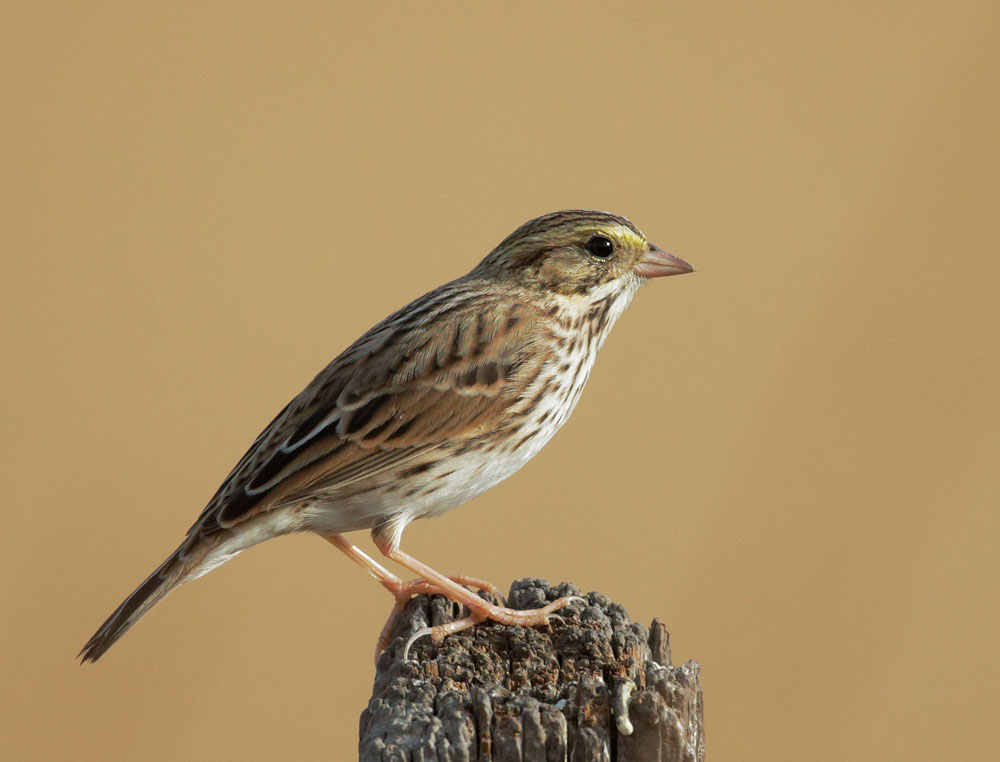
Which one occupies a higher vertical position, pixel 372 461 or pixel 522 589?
pixel 372 461

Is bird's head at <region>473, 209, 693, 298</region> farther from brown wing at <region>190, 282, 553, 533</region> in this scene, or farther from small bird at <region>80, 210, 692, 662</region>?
brown wing at <region>190, 282, 553, 533</region>

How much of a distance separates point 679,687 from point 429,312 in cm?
203

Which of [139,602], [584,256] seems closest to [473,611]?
[139,602]

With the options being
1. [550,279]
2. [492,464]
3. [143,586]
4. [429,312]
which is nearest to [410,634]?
[492,464]

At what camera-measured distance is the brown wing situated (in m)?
3.96

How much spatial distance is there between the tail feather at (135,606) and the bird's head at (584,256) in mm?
1789

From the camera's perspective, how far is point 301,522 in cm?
408


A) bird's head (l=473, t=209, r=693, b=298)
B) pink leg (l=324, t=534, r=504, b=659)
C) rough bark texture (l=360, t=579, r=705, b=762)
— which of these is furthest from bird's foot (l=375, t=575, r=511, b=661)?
bird's head (l=473, t=209, r=693, b=298)

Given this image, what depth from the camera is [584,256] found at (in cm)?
442

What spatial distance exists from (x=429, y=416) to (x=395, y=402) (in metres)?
0.14

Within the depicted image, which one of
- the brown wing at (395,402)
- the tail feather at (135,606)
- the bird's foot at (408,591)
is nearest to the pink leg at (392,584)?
the bird's foot at (408,591)

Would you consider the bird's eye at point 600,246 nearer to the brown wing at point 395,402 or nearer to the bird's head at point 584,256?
the bird's head at point 584,256

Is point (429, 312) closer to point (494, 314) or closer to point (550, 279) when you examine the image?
point (494, 314)

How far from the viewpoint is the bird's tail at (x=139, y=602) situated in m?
3.85
